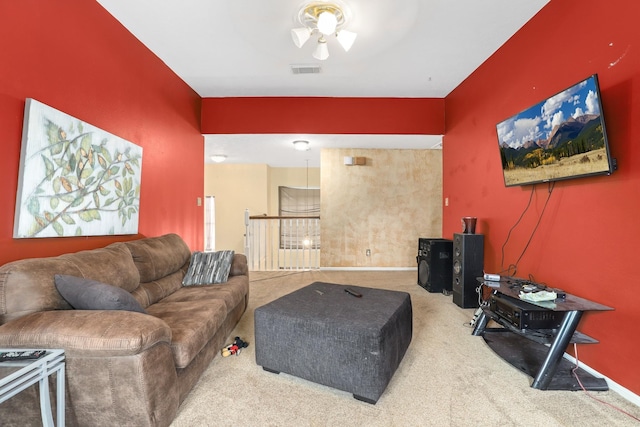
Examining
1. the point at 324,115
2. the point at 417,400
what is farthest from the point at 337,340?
the point at 324,115

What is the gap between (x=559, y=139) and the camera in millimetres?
2039

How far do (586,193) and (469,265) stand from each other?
140 cm

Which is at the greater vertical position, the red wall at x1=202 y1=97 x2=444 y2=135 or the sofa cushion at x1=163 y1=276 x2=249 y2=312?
the red wall at x1=202 y1=97 x2=444 y2=135

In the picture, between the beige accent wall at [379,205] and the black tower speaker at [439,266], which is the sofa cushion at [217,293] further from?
the beige accent wall at [379,205]

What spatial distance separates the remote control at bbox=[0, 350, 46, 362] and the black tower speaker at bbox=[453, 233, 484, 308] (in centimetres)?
341

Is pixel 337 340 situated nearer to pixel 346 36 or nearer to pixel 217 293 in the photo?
pixel 217 293

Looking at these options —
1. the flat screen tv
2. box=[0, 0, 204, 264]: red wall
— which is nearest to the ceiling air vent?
box=[0, 0, 204, 264]: red wall

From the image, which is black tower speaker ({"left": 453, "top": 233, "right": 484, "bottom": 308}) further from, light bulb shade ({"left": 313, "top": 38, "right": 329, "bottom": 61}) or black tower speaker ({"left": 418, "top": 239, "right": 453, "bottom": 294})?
light bulb shade ({"left": 313, "top": 38, "right": 329, "bottom": 61})

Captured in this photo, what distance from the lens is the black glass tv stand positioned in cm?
175

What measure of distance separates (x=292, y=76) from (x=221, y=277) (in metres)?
2.64

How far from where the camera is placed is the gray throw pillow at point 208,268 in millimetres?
2809

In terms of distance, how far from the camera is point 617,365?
68.7 inches

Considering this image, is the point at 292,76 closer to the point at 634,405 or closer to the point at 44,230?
the point at 44,230

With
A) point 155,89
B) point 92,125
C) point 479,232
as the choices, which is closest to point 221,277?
point 92,125
